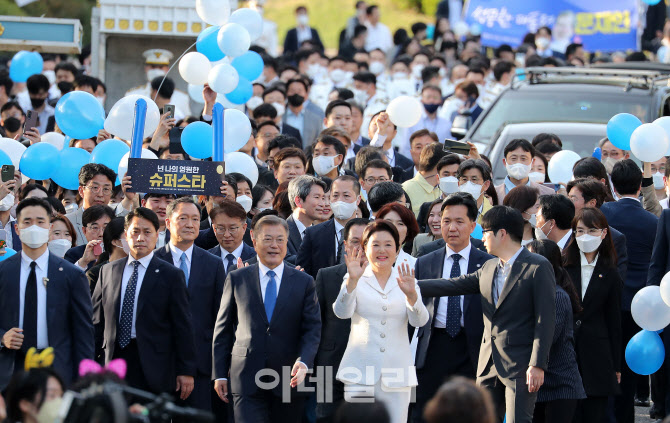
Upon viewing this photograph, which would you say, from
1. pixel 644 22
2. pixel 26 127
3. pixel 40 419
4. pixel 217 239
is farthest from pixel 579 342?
pixel 644 22

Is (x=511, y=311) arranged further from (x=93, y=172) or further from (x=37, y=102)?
(x=37, y=102)

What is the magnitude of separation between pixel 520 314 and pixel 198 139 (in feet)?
12.6

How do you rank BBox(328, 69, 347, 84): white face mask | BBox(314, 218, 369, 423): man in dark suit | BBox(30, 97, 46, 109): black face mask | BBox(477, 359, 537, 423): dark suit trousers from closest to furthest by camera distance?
BBox(477, 359, 537, 423): dark suit trousers < BBox(314, 218, 369, 423): man in dark suit < BBox(30, 97, 46, 109): black face mask < BBox(328, 69, 347, 84): white face mask

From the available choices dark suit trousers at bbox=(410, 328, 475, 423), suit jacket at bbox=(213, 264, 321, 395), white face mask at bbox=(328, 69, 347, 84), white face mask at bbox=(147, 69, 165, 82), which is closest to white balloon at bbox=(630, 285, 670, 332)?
dark suit trousers at bbox=(410, 328, 475, 423)

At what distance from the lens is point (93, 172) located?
1073 cm

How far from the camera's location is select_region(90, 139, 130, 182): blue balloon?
1110cm

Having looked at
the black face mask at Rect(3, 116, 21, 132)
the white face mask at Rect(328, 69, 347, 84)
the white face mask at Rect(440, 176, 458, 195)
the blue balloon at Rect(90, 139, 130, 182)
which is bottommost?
the white face mask at Rect(440, 176, 458, 195)

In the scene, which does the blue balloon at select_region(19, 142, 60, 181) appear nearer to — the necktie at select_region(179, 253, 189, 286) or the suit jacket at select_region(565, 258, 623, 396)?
the necktie at select_region(179, 253, 189, 286)

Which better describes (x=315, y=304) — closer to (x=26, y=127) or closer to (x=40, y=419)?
(x=40, y=419)

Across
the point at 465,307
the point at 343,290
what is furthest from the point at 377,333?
the point at 465,307

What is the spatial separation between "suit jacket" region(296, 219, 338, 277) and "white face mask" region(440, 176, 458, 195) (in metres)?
1.65

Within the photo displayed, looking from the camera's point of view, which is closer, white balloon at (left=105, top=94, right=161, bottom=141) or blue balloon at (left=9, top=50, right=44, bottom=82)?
white balloon at (left=105, top=94, right=161, bottom=141)

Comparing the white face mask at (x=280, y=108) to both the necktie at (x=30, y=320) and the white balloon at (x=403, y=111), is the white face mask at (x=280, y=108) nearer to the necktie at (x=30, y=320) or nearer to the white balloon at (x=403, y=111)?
the white balloon at (x=403, y=111)

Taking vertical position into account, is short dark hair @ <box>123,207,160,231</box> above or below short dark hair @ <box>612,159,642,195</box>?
below
